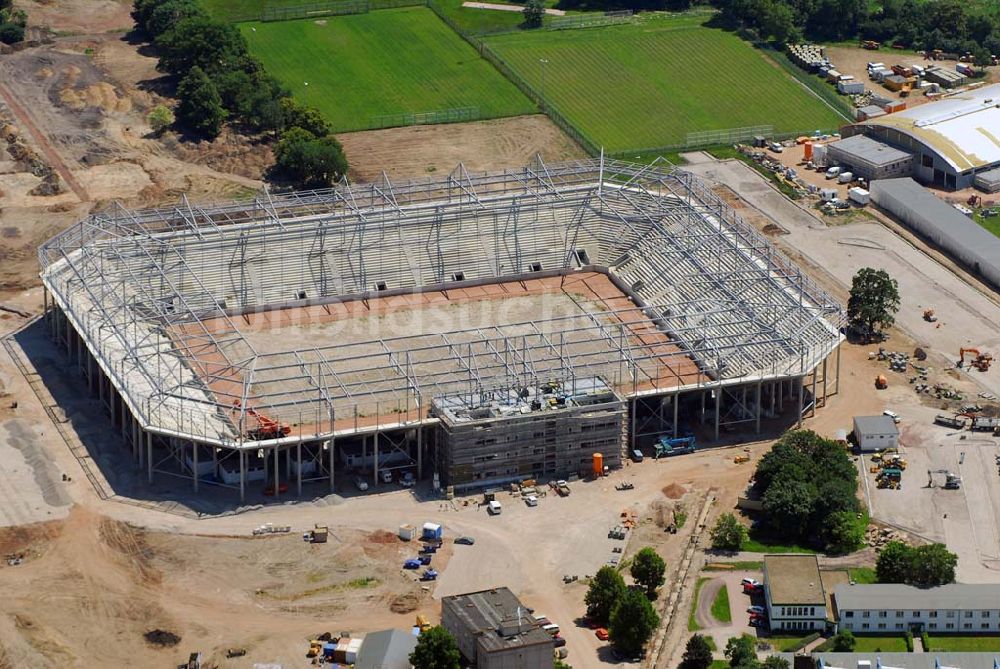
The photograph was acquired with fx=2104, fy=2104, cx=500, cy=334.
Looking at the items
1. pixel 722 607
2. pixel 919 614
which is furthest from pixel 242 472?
pixel 919 614

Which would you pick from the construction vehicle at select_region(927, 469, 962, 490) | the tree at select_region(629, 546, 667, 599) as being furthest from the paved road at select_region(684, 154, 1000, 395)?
the tree at select_region(629, 546, 667, 599)

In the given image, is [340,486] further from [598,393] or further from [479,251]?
[479,251]

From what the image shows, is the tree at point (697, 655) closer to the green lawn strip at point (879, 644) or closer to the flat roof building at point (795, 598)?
the flat roof building at point (795, 598)

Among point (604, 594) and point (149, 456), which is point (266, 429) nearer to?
point (149, 456)

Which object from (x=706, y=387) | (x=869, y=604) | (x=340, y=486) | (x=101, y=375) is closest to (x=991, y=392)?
(x=706, y=387)

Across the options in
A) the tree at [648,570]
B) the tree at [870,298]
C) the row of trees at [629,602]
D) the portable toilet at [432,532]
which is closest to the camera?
the row of trees at [629,602]

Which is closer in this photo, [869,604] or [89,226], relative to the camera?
[869,604]

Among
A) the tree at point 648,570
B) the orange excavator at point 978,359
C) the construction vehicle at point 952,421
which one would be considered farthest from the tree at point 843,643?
the orange excavator at point 978,359
